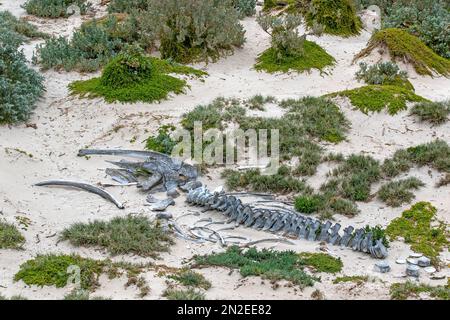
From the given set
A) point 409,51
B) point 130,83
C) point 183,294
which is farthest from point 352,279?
point 409,51

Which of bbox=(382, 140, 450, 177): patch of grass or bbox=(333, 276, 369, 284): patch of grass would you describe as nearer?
bbox=(333, 276, 369, 284): patch of grass

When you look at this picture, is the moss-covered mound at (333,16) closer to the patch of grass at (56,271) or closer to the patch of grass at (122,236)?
the patch of grass at (122,236)

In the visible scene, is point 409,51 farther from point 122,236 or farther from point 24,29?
point 24,29

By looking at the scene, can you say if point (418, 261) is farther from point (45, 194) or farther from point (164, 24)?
point (164, 24)

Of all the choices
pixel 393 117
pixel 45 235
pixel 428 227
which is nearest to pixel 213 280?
pixel 45 235

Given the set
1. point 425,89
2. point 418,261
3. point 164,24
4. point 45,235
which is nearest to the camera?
point 418,261

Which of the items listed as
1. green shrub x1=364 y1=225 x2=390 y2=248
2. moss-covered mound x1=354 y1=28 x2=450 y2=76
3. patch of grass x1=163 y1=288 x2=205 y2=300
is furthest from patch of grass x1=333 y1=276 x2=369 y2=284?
moss-covered mound x1=354 y1=28 x2=450 y2=76

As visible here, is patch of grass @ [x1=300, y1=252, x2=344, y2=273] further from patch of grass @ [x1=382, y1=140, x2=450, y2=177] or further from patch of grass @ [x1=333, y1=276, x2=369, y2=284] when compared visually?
patch of grass @ [x1=382, y1=140, x2=450, y2=177]
